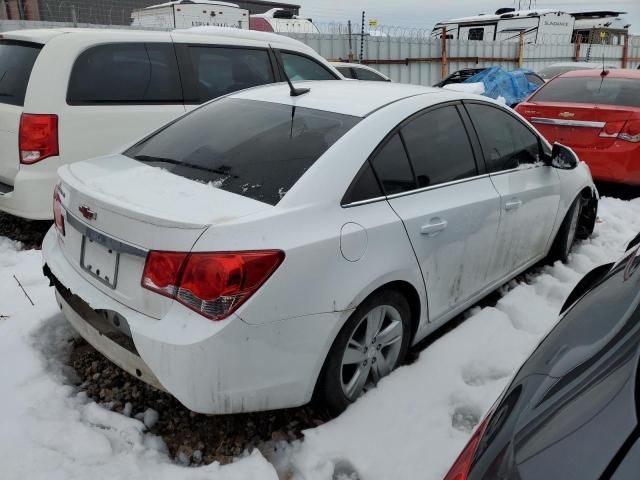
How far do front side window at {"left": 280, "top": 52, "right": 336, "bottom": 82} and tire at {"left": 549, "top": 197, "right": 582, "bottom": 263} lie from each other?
9.72 ft

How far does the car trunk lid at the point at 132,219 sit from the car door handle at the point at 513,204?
1710 mm

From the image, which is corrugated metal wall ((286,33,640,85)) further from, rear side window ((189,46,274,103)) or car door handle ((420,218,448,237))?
car door handle ((420,218,448,237))

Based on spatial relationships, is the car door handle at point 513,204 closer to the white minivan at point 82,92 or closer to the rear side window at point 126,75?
the white minivan at point 82,92

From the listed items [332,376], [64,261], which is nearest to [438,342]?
[332,376]

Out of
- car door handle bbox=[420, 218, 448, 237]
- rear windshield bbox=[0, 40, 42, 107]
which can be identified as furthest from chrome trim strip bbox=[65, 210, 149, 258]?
rear windshield bbox=[0, 40, 42, 107]

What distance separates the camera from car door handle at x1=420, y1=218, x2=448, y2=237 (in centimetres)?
257

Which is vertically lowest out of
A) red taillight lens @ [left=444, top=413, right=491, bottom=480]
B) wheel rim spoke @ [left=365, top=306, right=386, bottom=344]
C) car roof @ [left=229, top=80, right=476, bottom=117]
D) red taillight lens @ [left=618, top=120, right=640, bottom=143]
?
wheel rim spoke @ [left=365, top=306, right=386, bottom=344]

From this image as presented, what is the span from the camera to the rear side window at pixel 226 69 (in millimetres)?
4984

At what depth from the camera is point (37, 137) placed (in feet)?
13.0

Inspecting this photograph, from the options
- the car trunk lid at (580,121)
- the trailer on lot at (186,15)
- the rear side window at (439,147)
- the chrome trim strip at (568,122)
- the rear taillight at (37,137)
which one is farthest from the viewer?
the trailer on lot at (186,15)

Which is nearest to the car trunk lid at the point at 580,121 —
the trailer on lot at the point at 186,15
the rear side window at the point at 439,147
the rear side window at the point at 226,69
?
the rear side window at the point at 226,69

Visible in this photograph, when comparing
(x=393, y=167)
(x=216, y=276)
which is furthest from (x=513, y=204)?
(x=216, y=276)

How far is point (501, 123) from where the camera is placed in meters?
3.57

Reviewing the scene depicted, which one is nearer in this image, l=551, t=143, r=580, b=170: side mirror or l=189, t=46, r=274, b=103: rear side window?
l=551, t=143, r=580, b=170: side mirror
